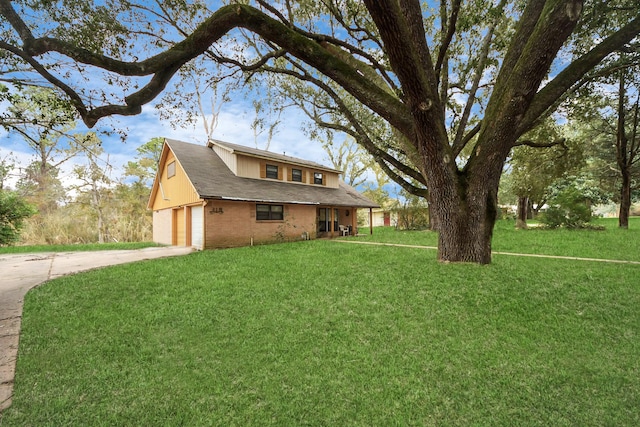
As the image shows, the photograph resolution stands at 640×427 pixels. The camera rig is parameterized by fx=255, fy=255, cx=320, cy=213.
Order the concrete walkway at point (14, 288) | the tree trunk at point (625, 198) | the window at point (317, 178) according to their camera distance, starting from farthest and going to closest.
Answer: the window at point (317, 178) → the tree trunk at point (625, 198) → the concrete walkway at point (14, 288)

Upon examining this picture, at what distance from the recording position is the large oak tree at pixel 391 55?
421 cm

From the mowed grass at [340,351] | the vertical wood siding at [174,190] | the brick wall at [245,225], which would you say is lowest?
the mowed grass at [340,351]

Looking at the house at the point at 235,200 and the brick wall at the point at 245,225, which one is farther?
the house at the point at 235,200

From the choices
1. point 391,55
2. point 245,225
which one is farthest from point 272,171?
point 391,55

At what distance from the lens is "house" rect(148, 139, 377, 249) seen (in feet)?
40.8

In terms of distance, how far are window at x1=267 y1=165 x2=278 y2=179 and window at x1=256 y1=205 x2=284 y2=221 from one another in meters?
2.94

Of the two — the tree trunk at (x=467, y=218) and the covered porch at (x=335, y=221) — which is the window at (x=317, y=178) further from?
the tree trunk at (x=467, y=218)

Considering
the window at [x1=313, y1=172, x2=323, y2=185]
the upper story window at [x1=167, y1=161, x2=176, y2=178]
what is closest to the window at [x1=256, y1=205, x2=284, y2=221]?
the window at [x1=313, y1=172, x2=323, y2=185]

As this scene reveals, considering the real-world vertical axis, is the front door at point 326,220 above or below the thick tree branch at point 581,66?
below

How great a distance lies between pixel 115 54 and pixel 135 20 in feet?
4.84

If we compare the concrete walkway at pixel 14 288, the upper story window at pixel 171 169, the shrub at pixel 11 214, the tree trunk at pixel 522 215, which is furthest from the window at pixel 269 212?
the tree trunk at pixel 522 215

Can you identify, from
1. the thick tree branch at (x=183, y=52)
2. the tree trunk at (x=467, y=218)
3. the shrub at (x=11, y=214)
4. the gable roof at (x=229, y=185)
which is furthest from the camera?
the shrub at (x=11, y=214)

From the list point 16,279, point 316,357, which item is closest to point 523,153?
point 316,357

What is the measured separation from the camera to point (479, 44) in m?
9.34
